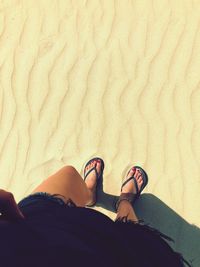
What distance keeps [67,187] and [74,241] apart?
1233 millimetres

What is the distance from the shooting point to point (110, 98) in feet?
14.4

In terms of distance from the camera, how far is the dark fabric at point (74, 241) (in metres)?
→ 1.59

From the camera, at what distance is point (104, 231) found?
6.82 feet

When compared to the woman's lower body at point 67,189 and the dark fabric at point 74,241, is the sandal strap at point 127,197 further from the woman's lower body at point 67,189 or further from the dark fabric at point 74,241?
the dark fabric at point 74,241

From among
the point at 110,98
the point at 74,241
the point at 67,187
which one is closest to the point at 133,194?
the point at 67,187

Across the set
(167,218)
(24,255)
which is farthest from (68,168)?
(24,255)

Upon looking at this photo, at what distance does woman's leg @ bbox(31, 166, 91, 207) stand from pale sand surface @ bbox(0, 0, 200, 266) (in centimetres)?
66

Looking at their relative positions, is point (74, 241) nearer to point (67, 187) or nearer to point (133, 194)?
point (67, 187)

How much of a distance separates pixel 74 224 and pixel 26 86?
288 cm

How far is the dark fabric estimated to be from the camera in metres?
1.59

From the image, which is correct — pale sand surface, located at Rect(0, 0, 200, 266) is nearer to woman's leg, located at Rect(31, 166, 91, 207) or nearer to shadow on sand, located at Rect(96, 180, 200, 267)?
shadow on sand, located at Rect(96, 180, 200, 267)

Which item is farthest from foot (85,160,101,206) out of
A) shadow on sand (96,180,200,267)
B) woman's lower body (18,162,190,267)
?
woman's lower body (18,162,190,267)

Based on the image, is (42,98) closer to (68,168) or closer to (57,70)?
(57,70)

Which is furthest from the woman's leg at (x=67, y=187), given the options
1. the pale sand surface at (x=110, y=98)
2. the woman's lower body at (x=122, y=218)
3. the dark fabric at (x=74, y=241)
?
the pale sand surface at (x=110, y=98)
